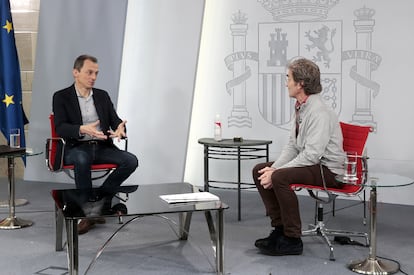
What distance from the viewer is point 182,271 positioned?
3.68 m

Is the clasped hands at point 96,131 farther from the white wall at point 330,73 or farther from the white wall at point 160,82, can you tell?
the white wall at point 330,73

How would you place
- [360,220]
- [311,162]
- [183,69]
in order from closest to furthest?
[311,162], [360,220], [183,69]

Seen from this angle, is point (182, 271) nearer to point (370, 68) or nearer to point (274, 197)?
point (274, 197)

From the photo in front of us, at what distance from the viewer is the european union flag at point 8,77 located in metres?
6.14

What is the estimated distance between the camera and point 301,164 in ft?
13.3

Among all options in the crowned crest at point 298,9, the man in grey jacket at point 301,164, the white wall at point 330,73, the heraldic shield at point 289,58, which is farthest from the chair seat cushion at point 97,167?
the crowned crest at point 298,9

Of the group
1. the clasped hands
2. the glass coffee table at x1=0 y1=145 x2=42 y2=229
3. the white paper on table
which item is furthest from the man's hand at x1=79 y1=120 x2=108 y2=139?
the white paper on table

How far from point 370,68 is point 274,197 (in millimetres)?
2071

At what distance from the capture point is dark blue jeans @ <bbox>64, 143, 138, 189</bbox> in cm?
465

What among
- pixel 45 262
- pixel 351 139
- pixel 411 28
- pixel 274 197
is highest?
pixel 411 28

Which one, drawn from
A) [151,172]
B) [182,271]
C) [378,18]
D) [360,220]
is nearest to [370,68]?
[378,18]

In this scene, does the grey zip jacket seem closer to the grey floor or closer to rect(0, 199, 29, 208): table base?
the grey floor

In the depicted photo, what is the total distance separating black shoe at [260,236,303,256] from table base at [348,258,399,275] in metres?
0.37

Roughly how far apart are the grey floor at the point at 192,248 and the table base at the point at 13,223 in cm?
7
